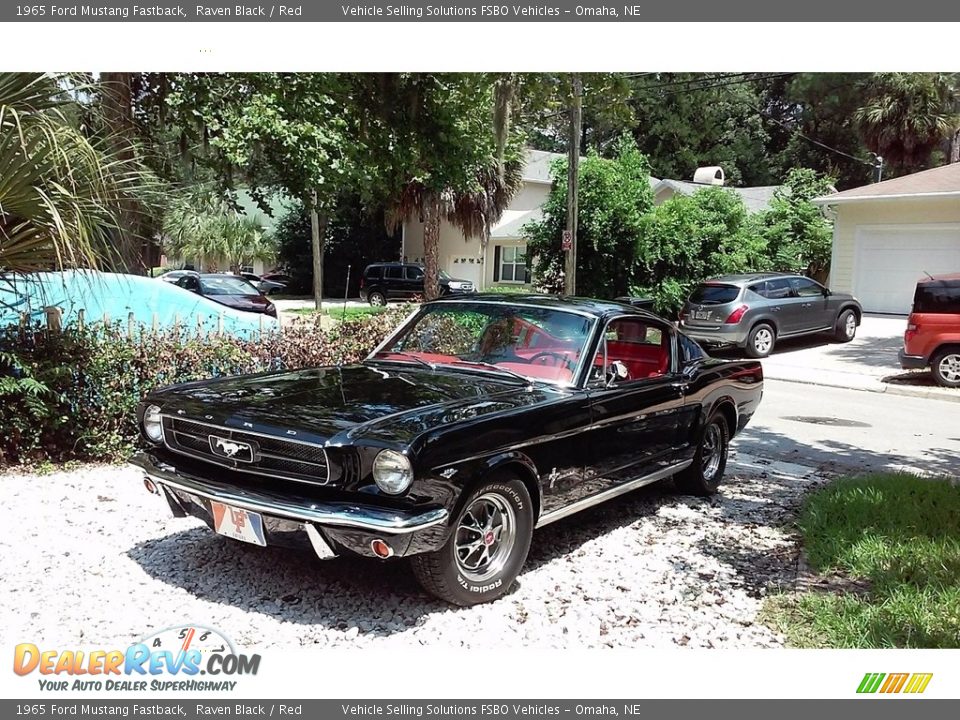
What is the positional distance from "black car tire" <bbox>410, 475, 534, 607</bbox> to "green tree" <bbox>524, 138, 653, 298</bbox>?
16851 millimetres

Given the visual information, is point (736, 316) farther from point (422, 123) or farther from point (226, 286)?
point (226, 286)

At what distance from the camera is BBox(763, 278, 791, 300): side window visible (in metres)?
16.4

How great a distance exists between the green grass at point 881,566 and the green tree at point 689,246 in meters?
14.2

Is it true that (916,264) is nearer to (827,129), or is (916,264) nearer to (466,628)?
(466,628)

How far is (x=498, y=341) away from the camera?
523 centimetres

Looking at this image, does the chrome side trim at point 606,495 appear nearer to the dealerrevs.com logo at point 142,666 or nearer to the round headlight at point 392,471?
the round headlight at point 392,471

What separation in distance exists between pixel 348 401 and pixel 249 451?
0.58 metres

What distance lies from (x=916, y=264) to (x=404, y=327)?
19433mm

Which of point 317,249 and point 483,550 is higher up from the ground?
point 317,249

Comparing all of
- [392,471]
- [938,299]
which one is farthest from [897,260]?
[392,471]

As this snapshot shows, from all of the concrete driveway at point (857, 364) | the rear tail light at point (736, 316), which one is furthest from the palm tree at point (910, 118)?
the rear tail light at point (736, 316)

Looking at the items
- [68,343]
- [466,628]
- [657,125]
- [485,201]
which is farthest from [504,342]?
[657,125]

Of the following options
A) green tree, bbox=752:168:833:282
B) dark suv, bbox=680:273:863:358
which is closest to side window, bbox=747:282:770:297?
dark suv, bbox=680:273:863:358

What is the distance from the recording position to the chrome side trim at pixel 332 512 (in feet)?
11.6
